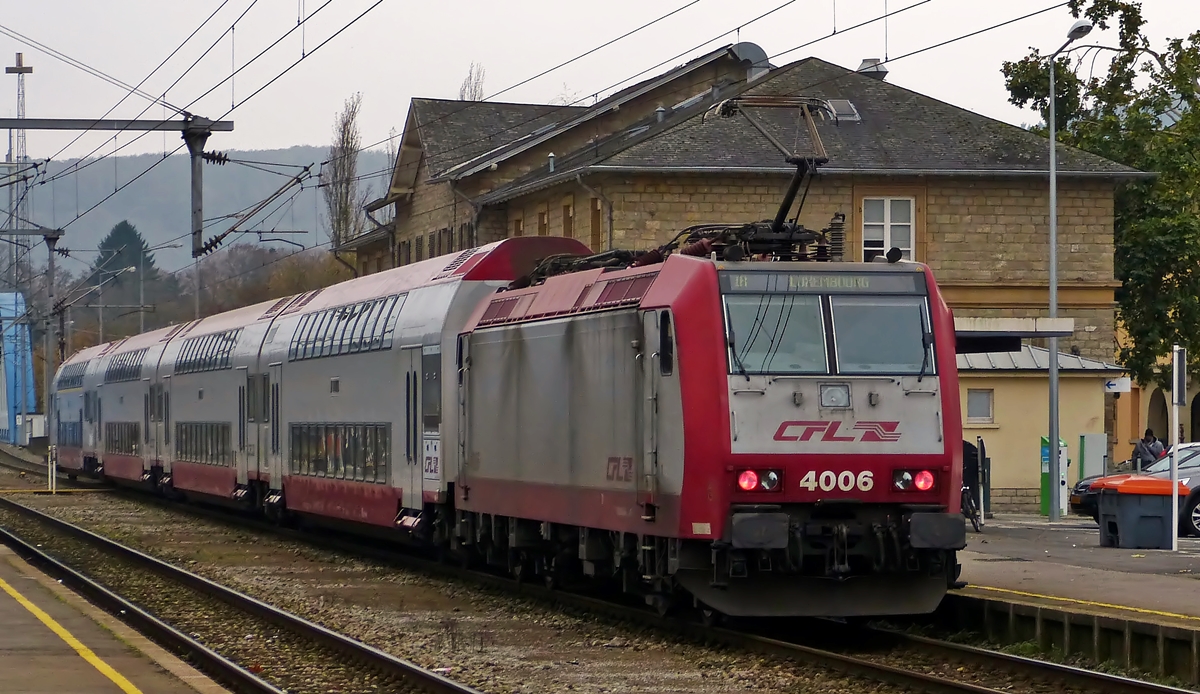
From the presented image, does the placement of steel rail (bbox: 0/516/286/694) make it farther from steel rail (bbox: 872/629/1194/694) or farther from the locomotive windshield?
steel rail (bbox: 872/629/1194/694)

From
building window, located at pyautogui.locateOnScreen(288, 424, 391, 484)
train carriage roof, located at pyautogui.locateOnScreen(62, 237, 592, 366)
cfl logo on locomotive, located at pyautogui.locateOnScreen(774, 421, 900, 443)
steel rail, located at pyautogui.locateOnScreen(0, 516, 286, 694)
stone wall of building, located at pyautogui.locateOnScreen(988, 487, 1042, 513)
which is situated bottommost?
stone wall of building, located at pyautogui.locateOnScreen(988, 487, 1042, 513)

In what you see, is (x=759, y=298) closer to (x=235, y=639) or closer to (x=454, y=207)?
(x=235, y=639)

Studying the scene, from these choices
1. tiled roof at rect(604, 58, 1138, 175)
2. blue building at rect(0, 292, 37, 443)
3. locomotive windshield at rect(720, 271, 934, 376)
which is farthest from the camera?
blue building at rect(0, 292, 37, 443)

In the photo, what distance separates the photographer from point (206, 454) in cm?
3203

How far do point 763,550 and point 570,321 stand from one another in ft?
10.6

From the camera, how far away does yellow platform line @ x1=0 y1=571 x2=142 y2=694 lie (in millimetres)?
11406

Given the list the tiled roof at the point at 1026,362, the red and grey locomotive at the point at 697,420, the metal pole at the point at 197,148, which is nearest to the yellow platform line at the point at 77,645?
the red and grey locomotive at the point at 697,420

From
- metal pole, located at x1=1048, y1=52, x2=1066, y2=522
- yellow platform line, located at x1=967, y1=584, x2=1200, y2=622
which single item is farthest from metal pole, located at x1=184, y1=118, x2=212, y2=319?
yellow platform line, located at x1=967, y1=584, x2=1200, y2=622

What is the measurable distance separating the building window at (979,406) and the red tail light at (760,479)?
2366cm

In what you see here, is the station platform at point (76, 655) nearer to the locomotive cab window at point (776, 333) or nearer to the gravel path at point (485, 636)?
the gravel path at point (485, 636)

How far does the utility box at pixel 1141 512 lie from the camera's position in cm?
2156

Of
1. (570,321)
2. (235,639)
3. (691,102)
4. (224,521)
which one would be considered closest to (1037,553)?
(570,321)

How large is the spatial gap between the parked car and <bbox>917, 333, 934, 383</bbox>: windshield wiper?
33.2ft

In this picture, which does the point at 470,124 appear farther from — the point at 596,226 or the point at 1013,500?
the point at 1013,500
